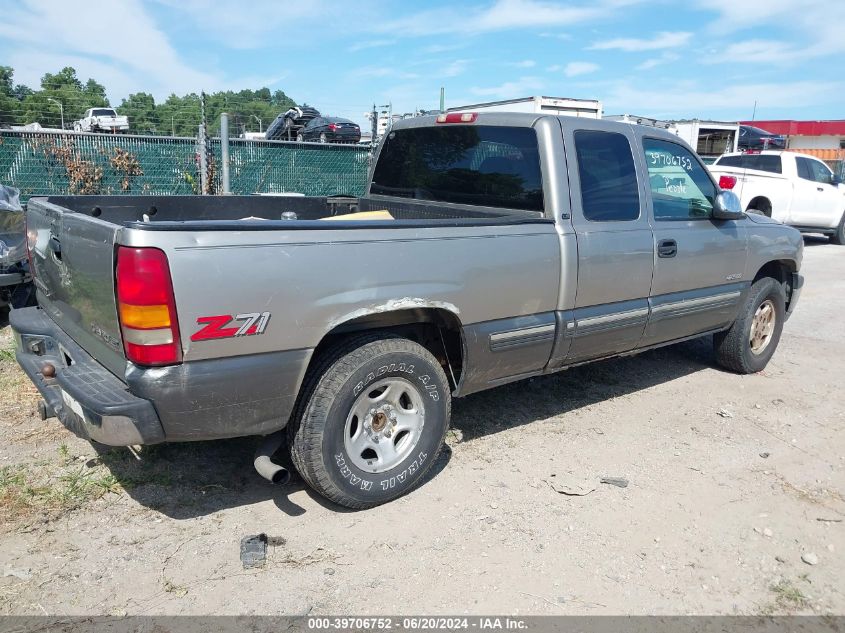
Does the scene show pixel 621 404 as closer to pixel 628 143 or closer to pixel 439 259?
pixel 628 143

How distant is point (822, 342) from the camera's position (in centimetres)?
679

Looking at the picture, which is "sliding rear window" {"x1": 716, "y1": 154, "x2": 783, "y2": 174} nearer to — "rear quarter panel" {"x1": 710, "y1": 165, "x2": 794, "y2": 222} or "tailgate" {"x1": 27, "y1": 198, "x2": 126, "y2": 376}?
"rear quarter panel" {"x1": 710, "y1": 165, "x2": 794, "y2": 222}

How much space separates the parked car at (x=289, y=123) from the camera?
749 inches

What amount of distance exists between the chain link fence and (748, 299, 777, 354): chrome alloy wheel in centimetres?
764

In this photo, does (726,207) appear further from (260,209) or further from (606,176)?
(260,209)

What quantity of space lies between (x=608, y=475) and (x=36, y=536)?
2.89 meters

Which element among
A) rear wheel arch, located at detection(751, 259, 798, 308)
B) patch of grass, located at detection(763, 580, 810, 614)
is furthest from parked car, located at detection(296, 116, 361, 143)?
patch of grass, located at detection(763, 580, 810, 614)

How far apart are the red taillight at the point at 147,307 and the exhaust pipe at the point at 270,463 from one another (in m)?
0.66

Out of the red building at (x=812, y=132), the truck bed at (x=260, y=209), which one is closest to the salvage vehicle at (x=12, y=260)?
the truck bed at (x=260, y=209)

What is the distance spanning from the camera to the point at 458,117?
14.5 ft

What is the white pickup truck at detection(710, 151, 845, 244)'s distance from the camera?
13469 mm

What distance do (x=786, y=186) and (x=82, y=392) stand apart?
1397cm

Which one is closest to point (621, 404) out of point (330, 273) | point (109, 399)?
point (330, 273)

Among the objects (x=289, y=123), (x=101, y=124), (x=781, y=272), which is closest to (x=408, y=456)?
(x=781, y=272)
